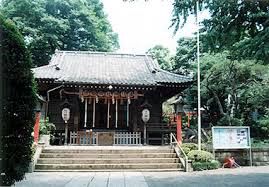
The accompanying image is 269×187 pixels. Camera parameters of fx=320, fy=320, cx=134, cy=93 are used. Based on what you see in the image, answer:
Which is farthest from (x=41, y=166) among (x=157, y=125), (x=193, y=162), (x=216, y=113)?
(x=216, y=113)

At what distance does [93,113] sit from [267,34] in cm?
1229

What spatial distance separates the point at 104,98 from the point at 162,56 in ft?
84.6

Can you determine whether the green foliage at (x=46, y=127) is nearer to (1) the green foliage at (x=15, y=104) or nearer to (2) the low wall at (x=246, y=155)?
(2) the low wall at (x=246, y=155)

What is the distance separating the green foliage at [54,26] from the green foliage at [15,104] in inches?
969

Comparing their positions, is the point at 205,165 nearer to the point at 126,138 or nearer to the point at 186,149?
the point at 186,149

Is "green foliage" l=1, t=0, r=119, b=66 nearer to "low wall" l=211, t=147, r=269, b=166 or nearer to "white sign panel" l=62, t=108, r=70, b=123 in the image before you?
"white sign panel" l=62, t=108, r=70, b=123

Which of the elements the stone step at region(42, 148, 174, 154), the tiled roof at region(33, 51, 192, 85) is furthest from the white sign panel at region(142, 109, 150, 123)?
the stone step at region(42, 148, 174, 154)

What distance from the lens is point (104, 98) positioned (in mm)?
17219

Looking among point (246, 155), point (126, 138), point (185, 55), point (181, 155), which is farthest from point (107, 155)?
point (185, 55)

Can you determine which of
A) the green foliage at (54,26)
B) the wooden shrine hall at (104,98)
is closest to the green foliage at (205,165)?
the wooden shrine hall at (104,98)

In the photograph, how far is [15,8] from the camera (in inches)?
1264

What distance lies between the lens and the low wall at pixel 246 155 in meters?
13.3

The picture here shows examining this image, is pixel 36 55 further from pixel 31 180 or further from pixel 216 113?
pixel 31 180

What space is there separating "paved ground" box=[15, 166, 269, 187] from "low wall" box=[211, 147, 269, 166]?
2.20 meters
